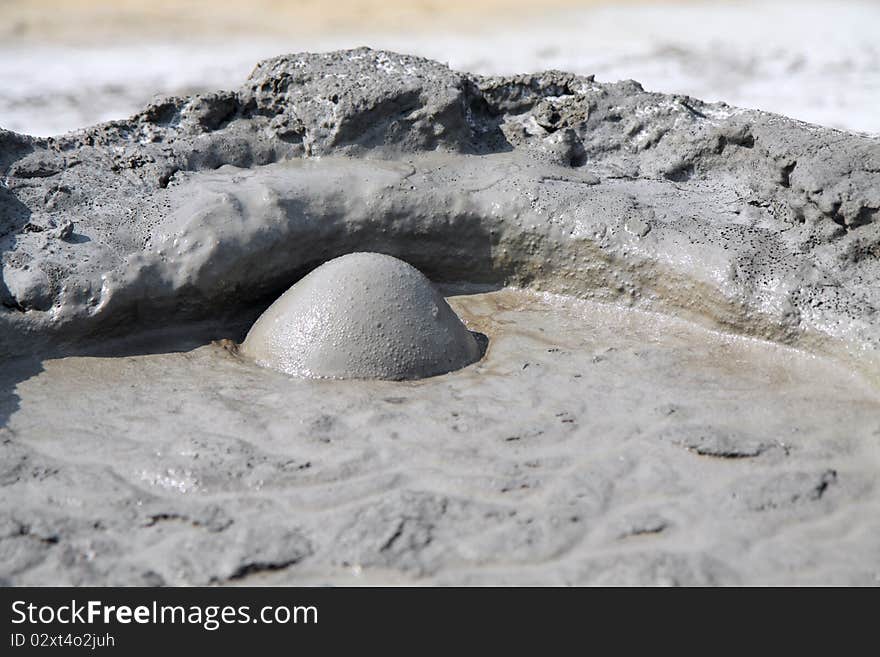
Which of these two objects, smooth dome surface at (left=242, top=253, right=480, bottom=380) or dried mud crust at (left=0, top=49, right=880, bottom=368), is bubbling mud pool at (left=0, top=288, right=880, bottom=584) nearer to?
smooth dome surface at (left=242, top=253, right=480, bottom=380)

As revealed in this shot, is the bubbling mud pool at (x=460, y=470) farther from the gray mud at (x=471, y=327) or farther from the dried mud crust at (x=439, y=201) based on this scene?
the dried mud crust at (x=439, y=201)

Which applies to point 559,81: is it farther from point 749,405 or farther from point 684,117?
point 749,405

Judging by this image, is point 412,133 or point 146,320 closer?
point 146,320

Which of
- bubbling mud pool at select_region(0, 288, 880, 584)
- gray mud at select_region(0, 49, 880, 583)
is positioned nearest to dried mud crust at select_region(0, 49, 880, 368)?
gray mud at select_region(0, 49, 880, 583)

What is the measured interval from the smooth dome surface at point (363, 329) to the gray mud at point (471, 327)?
98 millimetres

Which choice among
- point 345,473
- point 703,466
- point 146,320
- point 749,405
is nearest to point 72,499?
point 345,473

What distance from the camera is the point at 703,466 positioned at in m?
2.84

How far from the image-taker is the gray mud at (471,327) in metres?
2.56

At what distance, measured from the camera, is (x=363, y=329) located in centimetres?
348

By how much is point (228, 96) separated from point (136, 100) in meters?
5.28

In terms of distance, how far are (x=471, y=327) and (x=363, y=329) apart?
550mm

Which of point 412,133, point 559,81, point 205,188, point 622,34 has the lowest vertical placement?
point 205,188

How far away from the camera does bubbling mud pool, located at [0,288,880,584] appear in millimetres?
2473

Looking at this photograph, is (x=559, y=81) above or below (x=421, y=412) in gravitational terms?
above
